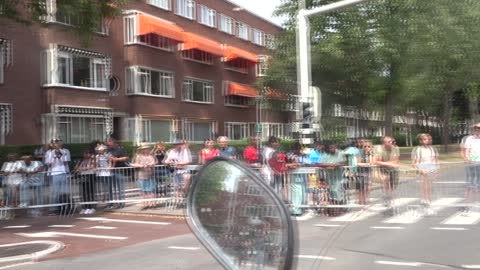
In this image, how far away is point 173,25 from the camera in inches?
1334

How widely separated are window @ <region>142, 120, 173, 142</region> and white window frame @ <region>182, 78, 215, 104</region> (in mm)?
2620

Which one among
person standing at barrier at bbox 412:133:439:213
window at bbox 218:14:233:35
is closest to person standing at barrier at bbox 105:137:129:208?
person standing at barrier at bbox 412:133:439:213

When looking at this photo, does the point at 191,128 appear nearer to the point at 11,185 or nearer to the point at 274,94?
the point at 274,94

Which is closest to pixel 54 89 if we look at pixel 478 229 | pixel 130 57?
pixel 130 57

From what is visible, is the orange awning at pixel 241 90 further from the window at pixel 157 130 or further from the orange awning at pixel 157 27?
the window at pixel 157 130

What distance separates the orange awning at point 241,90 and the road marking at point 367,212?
1146 inches

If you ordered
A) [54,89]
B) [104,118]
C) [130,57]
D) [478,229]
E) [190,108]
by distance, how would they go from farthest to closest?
[190,108], [130,57], [104,118], [54,89], [478,229]

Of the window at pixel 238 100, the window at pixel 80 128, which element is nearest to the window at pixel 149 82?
the window at pixel 80 128

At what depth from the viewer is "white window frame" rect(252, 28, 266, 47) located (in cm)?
4731

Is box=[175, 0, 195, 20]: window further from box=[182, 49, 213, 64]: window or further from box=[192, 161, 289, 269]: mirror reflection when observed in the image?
box=[192, 161, 289, 269]: mirror reflection

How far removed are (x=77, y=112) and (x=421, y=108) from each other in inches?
569

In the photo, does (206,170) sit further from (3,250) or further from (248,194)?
(3,250)

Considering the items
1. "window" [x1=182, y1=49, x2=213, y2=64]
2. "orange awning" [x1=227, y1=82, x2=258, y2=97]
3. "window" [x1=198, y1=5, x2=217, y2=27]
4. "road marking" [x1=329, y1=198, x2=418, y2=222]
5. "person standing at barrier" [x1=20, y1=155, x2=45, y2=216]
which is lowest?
"road marking" [x1=329, y1=198, x2=418, y2=222]

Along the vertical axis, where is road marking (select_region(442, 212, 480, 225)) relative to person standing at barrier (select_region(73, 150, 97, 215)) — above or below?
below
